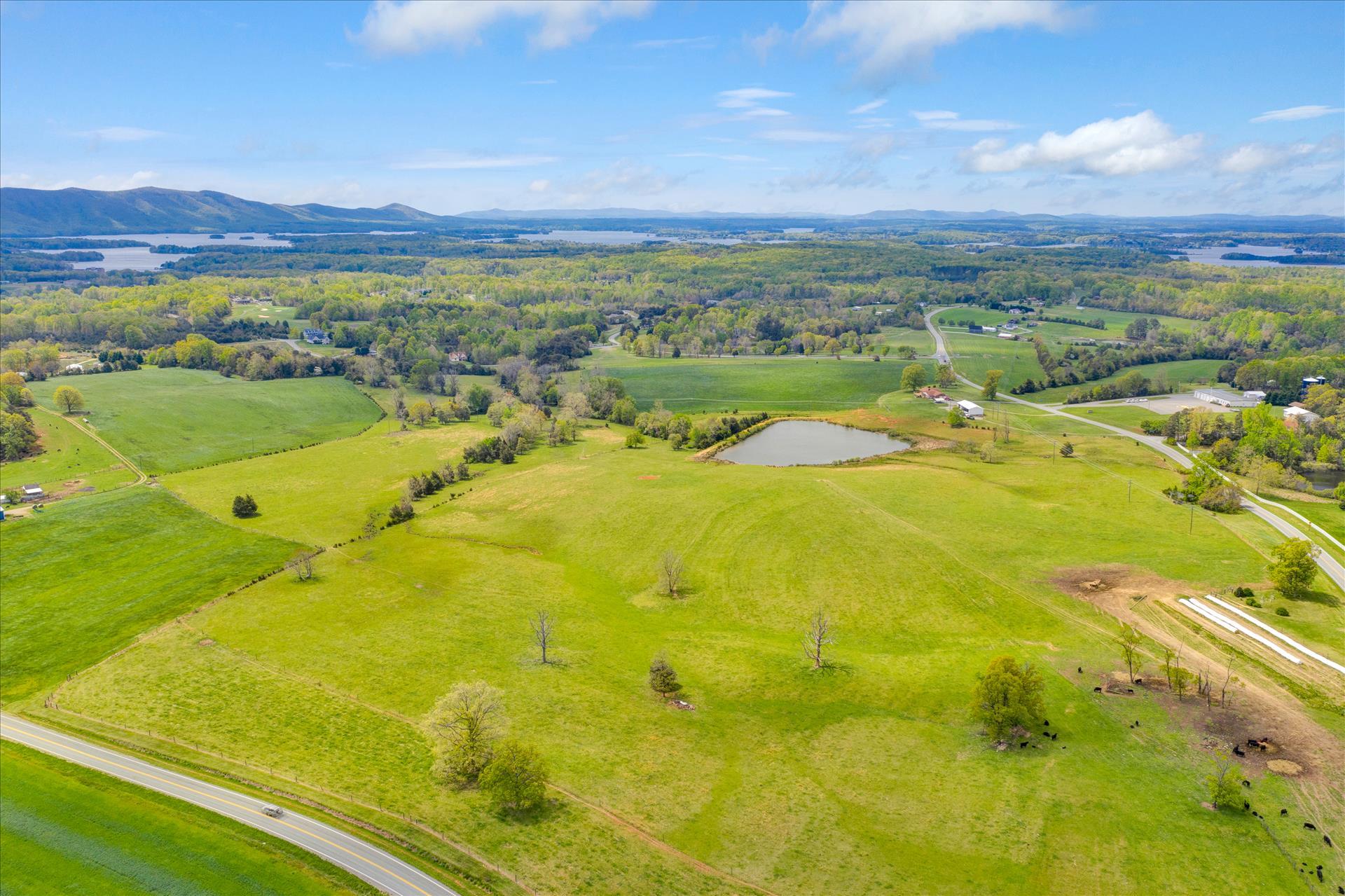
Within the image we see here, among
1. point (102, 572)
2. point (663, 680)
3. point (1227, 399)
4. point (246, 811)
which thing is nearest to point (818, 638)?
point (663, 680)

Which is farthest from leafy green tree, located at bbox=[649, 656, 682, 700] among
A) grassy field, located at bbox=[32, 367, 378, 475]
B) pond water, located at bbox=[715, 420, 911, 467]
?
grassy field, located at bbox=[32, 367, 378, 475]

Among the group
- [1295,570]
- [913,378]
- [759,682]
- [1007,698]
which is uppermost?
[913,378]

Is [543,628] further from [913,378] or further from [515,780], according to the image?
[913,378]

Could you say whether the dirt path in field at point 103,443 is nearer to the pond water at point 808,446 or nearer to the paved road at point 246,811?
the paved road at point 246,811

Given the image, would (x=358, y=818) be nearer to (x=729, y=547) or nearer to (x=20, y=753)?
(x=20, y=753)

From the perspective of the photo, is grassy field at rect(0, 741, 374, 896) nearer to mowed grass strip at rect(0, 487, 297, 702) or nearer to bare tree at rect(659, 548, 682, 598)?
mowed grass strip at rect(0, 487, 297, 702)

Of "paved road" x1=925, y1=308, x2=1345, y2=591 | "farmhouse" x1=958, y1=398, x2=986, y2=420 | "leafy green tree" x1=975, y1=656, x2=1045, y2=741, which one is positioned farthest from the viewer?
"farmhouse" x1=958, y1=398, x2=986, y2=420
